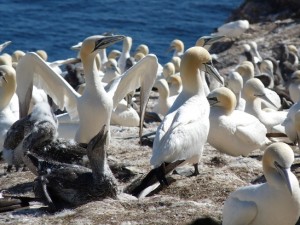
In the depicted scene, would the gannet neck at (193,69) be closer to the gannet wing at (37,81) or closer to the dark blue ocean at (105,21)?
the gannet wing at (37,81)

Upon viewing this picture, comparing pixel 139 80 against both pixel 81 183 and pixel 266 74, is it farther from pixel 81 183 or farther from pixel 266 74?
pixel 266 74

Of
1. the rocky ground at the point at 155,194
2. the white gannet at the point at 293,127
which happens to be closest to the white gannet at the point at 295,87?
the white gannet at the point at 293,127

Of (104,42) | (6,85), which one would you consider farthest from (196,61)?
(6,85)

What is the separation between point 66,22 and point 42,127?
29531 mm

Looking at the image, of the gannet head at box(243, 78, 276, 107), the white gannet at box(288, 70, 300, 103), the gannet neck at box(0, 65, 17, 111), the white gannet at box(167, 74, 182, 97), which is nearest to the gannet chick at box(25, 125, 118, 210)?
the gannet neck at box(0, 65, 17, 111)

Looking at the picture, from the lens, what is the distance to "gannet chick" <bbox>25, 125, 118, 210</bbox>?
801cm

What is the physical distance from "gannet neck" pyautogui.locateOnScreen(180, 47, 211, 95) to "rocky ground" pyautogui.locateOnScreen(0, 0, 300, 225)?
0.78 meters

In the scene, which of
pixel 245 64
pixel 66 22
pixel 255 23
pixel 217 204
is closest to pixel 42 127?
pixel 217 204

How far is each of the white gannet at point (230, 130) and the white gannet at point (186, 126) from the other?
0.61m

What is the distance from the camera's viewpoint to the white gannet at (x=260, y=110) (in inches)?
491

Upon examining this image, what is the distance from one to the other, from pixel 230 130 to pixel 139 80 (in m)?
1.47

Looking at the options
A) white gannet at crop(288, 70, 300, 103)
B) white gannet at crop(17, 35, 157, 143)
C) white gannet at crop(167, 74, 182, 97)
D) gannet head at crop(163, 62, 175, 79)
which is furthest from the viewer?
gannet head at crop(163, 62, 175, 79)

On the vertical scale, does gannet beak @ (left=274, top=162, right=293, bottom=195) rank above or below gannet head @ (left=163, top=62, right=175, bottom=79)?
above

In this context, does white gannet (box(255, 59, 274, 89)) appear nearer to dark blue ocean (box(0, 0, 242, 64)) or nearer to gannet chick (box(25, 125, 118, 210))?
gannet chick (box(25, 125, 118, 210))
